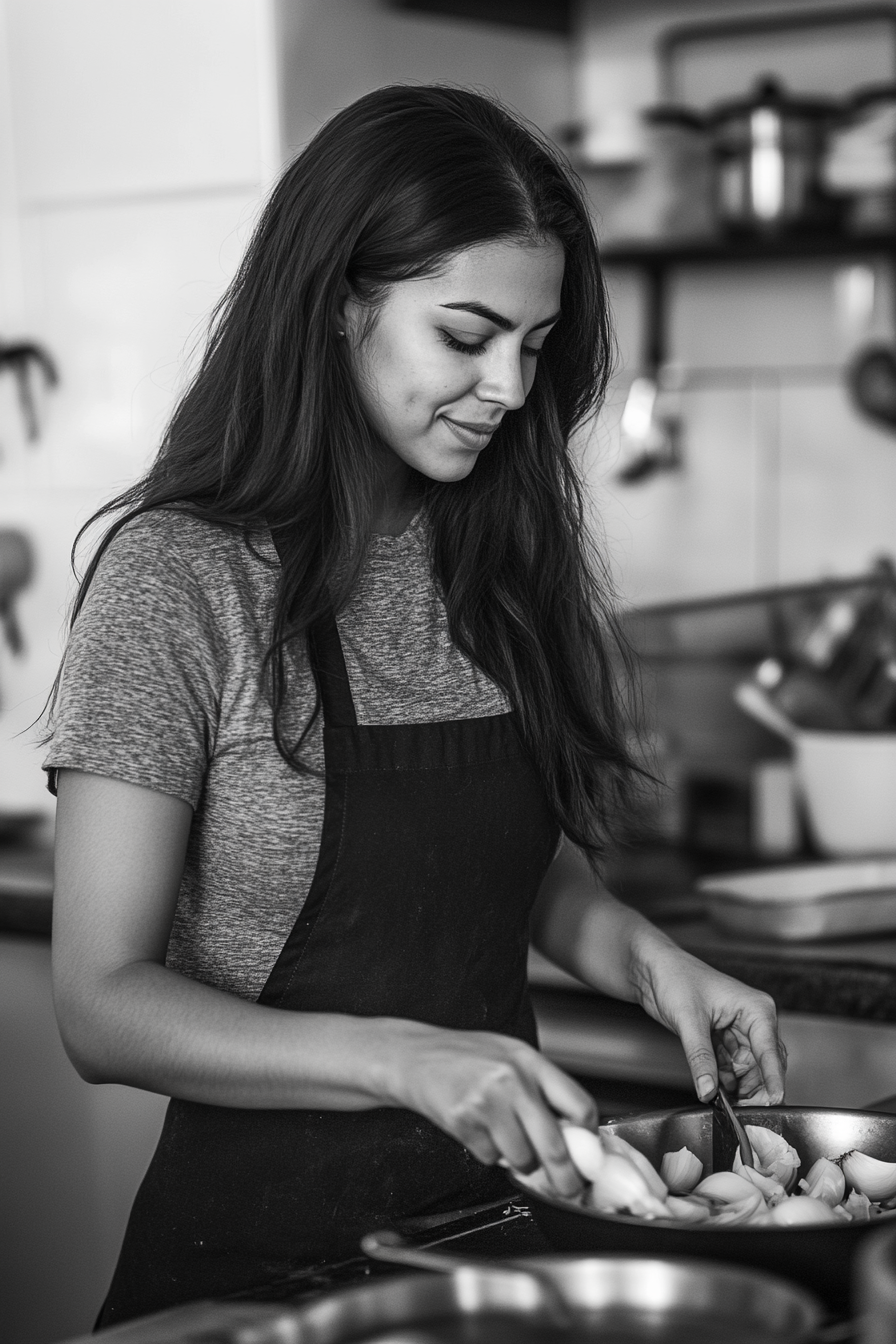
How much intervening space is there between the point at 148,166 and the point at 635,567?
44.5 inches

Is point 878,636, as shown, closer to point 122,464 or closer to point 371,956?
point 122,464

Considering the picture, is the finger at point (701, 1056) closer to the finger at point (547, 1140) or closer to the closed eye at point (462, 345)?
the finger at point (547, 1140)

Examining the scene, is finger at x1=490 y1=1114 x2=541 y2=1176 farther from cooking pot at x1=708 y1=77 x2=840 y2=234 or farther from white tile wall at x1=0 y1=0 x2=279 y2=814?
cooking pot at x1=708 y1=77 x2=840 y2=234

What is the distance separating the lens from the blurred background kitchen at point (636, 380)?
2.23 m

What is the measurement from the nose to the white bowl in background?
1095 mm

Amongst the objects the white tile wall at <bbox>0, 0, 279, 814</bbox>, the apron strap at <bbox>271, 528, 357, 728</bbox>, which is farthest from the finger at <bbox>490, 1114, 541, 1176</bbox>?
the white tile wall at <bbox>0, 0, 279, 814</bbox>

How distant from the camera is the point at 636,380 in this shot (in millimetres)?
2924

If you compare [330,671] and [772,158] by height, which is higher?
[772,158]

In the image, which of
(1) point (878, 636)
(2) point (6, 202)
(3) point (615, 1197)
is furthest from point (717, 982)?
(2) point (6, 202)

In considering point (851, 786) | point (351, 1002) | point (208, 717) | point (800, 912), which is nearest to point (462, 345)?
point (208, 717)

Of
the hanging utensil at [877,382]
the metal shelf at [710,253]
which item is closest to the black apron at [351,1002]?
Answer: the metal shelf at [710,253]

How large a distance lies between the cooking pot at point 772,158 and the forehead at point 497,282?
4.63 ft

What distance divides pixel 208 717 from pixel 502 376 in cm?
33

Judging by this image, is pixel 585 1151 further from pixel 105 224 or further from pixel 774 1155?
pixel 105 224
